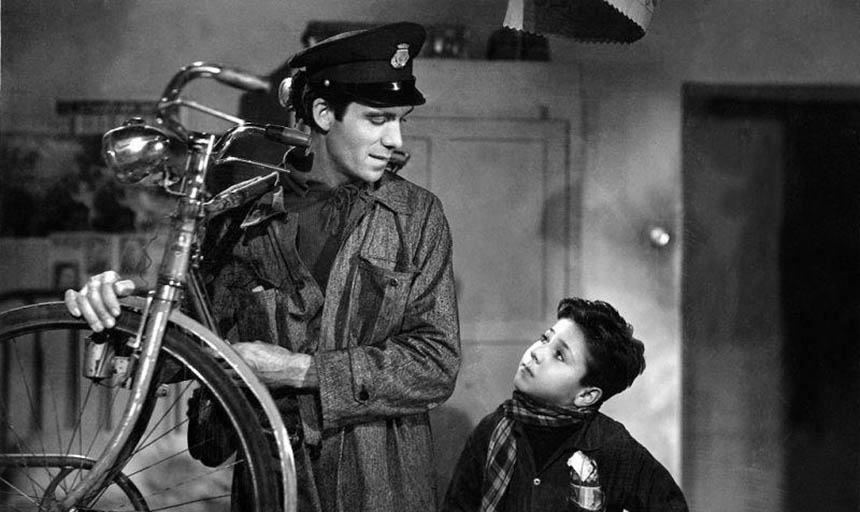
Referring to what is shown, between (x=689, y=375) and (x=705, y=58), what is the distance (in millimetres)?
897

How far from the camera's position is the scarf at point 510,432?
91.6 inches

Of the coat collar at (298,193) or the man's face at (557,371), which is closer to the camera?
the coat collar at (298,193)

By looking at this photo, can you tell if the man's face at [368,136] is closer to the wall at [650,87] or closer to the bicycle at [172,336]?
the bicycle at [172,336]

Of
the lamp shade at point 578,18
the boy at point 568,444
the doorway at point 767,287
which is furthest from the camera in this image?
the doorway at point 767,287

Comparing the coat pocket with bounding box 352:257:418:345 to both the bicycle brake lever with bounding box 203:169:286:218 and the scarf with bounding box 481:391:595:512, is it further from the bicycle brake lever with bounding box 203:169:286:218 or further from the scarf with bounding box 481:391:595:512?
the scarf with bounding box 481:391:595:512

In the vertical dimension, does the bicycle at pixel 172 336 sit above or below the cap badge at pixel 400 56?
below

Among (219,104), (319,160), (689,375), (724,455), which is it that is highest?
(219,104)

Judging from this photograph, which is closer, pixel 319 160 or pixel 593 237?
pixel 319 160

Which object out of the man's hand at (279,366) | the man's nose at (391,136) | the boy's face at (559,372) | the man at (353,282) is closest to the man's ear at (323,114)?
the man at (353,282)

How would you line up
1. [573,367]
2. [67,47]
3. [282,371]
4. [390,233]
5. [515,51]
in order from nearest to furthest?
[282,371] < [390,233] < [573,367] < [67,47] < [515,51]

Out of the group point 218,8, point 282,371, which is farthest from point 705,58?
point 282,371

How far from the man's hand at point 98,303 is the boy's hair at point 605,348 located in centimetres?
107

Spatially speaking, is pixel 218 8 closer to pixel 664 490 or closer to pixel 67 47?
pixel 67 47

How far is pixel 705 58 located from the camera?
2.83 m
